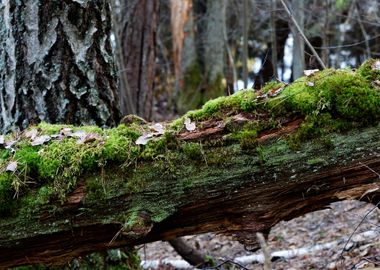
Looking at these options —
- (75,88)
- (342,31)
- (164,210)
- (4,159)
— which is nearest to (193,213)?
(164,210)

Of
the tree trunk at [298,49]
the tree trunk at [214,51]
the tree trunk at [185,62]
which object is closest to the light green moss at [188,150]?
the tree trunk at [298,49]

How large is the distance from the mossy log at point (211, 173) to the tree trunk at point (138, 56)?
4.68 metres

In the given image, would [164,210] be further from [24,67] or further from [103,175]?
[24,67]

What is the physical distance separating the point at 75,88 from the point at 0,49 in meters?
0.74

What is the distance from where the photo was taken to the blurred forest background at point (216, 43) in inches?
307

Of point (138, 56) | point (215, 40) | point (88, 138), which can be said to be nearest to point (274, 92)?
point (88, 138)

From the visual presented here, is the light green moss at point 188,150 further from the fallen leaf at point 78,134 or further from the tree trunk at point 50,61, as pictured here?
the tree trunk at point 50,61

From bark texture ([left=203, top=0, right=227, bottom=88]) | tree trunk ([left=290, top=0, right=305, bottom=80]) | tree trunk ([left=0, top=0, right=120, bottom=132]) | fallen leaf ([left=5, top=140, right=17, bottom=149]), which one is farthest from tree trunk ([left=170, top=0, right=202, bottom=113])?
fallen leaf ([left=5, top=140, right=17, bottom=149])

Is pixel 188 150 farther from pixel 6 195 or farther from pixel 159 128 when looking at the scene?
pixel 6 195

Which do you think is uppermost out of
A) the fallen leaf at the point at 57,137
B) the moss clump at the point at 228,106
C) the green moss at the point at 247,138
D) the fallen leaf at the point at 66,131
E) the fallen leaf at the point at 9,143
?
the moss clump at the point at 228,106

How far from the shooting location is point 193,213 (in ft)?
9.72

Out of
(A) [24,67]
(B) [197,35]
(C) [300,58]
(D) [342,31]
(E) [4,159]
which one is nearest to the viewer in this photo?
(E) [4,159]

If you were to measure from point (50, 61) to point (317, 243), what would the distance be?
12.6 ft

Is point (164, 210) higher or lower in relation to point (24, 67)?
lower
